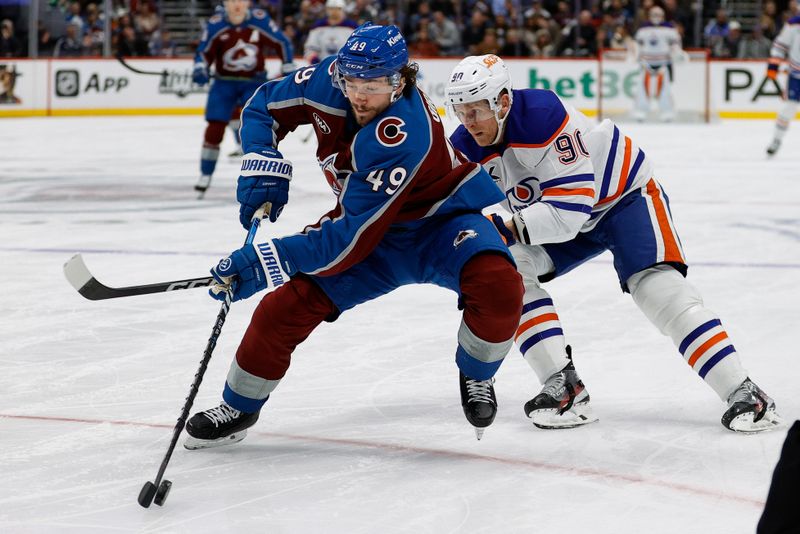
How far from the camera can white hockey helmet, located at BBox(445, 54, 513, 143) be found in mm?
2648

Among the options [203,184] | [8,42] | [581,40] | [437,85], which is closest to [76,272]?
[203,184]

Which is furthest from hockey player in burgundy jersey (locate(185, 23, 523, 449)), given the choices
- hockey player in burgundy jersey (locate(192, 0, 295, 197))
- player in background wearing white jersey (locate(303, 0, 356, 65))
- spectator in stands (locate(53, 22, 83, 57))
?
spectator in stands (locate(53, 22, 83, 57))

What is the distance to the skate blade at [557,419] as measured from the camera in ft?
9.16

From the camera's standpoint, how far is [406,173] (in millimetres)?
2414

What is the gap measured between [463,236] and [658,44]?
1093 cm

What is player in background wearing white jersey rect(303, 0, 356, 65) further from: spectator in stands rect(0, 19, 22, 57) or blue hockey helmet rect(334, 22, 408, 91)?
blue hockey helmet rect(334, 22, 408, 91)

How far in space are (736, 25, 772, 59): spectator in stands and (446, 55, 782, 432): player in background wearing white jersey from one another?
1078 cm

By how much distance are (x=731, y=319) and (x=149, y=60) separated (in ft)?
34.8

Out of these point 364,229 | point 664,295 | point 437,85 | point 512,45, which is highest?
point 364,229

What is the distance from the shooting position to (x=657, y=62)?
1293 centimetres

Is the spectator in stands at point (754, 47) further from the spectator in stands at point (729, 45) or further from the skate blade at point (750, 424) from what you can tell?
the skate blade at point (750, 424)

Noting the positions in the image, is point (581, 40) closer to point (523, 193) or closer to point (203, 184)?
point (203, 184)

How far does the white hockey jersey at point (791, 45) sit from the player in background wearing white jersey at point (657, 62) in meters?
3.13

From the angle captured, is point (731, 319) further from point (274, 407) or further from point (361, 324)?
point (274, 407)
